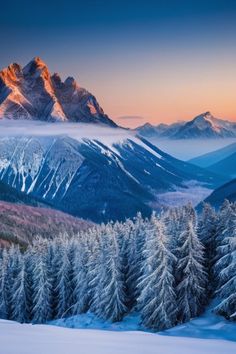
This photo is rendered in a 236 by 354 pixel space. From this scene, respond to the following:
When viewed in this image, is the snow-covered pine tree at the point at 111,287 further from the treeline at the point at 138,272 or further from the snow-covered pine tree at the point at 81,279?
the snow-covered pine tree at the point at 81,279

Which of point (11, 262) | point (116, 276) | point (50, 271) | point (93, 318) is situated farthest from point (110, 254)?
point (11, 262)

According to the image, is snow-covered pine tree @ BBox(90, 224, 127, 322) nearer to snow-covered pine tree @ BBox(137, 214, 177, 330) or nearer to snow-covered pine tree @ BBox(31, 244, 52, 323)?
snow-covered pine tree @ BBox(137, 214, 177, 330)

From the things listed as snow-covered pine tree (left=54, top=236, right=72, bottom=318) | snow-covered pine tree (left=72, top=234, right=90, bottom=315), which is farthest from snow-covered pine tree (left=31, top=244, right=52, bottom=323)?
snow-covered pine tree (left=72, top=234, right=90, bottom=315)

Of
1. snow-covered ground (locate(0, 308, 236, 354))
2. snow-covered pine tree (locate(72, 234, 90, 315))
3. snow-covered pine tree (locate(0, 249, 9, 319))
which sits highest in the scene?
snow-covered ground (locate(0, 308, 236, 354))

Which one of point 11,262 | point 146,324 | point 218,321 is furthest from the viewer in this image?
point 11,262

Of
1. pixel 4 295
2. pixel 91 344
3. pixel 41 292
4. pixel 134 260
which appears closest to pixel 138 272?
pixel 134 260

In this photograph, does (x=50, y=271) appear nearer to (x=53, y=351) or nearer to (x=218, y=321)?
(x=218, y=321)

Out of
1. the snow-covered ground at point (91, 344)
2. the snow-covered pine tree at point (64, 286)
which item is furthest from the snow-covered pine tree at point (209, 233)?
the snow-covered pine tree at point (64, 286)
